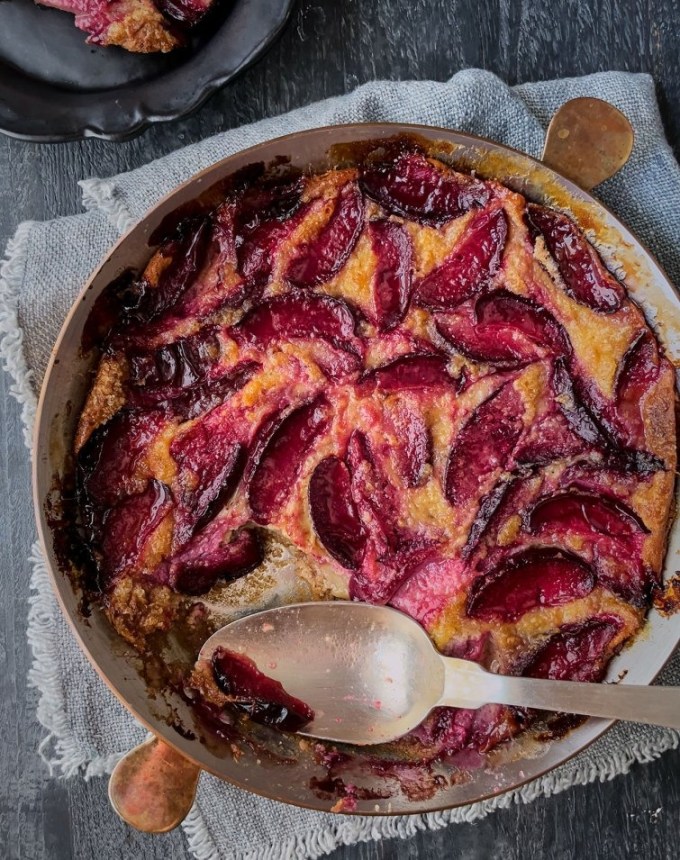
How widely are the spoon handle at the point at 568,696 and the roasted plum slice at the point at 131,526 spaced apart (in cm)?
79

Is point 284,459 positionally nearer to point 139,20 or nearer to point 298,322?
point 298,322

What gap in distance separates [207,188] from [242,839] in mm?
1775

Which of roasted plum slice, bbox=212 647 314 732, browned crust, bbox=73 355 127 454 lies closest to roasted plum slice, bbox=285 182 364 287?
browned crust, bbox=73 355 127 454

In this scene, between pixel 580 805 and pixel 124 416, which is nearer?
pixel 124 416

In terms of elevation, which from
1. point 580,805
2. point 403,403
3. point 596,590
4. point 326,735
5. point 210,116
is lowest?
point 580,805

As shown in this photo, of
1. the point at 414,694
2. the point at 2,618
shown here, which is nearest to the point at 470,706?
the point at 414,694

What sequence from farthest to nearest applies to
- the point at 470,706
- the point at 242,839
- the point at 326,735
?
the point at 242,839 → the point at 326,735 → the point at 470,706

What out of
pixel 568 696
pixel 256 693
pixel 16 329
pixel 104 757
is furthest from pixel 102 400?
pixel 568 696

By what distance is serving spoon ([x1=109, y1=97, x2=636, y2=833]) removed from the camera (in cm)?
202

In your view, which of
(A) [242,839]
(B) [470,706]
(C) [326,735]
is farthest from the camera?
(A) [242,839]

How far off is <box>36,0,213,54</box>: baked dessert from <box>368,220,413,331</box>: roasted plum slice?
31.9 inches

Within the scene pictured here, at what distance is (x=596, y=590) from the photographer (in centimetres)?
214

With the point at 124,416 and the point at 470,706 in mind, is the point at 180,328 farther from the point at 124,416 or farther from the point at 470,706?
the point at 470,706

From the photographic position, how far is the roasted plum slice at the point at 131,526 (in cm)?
212
